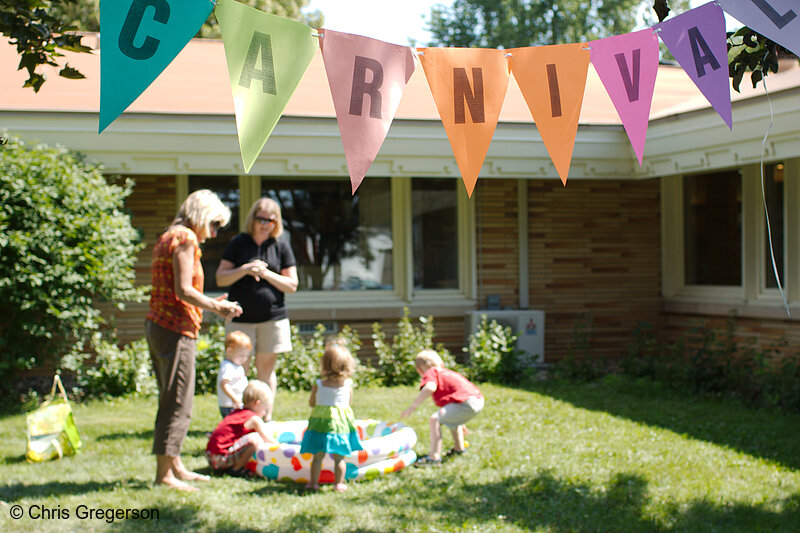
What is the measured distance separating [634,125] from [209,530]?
2.67 metres

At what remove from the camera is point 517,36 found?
97.3 ft

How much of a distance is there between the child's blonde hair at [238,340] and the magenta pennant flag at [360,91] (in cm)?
215

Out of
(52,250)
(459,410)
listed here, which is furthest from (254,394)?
(52,250)

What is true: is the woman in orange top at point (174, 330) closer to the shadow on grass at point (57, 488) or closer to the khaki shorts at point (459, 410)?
the shadow on grass at point (57, 488)

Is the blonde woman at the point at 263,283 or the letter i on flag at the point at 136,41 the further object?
the blonde woman at the point at 263,283

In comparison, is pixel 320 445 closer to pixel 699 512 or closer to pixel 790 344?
pixel 699 512

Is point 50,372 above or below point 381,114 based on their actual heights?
below

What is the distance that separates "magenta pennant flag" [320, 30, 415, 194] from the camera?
2924 mm

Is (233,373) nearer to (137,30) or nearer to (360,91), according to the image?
(360,91)

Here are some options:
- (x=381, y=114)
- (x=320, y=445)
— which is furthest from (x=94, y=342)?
(x=381, y=114)

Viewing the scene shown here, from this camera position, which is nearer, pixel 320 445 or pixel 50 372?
pixel 320 445

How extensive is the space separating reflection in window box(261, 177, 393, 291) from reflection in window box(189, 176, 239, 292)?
1.13ft

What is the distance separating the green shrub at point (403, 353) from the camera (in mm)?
7496

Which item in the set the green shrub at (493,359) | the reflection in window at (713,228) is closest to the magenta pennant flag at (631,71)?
the green shrub at (493,359)
